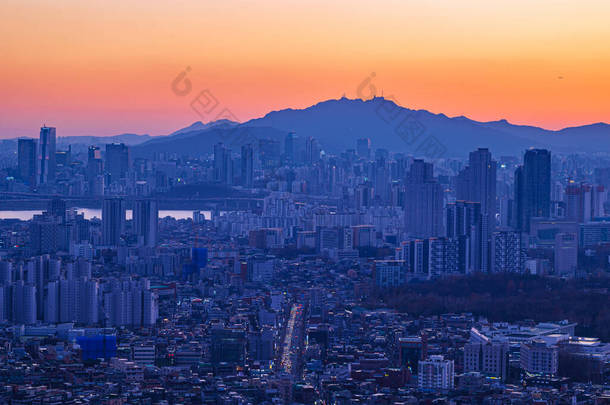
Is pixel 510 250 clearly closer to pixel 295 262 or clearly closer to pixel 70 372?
pixel 295 262

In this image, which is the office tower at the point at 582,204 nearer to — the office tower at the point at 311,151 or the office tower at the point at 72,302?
the office tower at the point at 72,302

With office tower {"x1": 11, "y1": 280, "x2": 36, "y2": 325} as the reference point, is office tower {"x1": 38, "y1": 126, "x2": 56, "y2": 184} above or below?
above

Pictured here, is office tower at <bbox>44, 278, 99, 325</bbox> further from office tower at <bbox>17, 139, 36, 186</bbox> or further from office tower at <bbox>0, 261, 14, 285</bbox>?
office tower at <bbox>17, 139, 36, 186</bbox>

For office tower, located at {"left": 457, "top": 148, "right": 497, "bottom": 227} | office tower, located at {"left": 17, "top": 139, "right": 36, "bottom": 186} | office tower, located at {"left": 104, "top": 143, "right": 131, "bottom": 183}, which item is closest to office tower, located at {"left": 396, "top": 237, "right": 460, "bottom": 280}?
office tower, located at {"left": 457, "top": 148, "right": 497, "bottom": 227}

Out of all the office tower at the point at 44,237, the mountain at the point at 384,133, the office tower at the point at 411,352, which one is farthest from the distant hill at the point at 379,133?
the office tower at the point at 411,352

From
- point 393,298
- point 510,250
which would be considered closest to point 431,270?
point 510,250
